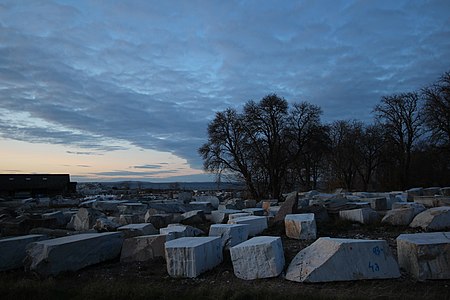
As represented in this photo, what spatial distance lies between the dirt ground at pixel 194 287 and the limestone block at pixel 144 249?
694 mm

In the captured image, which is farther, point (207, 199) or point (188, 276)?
point (207, 199)

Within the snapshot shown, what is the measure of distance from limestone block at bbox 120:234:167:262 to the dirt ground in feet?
2.28

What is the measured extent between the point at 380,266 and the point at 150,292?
10.8 ft

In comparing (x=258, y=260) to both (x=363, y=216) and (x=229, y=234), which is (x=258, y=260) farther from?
(x=363, y=216)

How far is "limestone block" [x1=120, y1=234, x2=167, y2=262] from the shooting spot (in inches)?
295

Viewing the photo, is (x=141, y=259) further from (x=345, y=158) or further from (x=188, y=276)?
(x=345, y=158)

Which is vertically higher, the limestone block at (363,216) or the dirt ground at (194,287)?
the limestone block at (363,216)

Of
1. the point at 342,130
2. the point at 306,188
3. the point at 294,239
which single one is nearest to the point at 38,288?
the point at 294,239

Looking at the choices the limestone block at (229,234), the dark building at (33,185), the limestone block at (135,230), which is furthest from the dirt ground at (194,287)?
the dark building at (33,185)

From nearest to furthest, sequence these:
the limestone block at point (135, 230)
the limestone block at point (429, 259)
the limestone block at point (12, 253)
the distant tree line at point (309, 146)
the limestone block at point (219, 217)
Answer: the limestone block at point (429, 259) < the limestone block at point (12, 253) < the limestone block at point (135, 230) < the limestone block at point (219, 217) < the distant tree line at point (309, 146)

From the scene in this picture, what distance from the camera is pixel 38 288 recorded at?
5.43m

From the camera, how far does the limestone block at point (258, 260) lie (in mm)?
5840

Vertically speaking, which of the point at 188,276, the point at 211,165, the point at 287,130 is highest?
the point at 287,130

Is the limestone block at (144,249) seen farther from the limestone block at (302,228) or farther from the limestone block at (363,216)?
the limestone block at (363,216)
